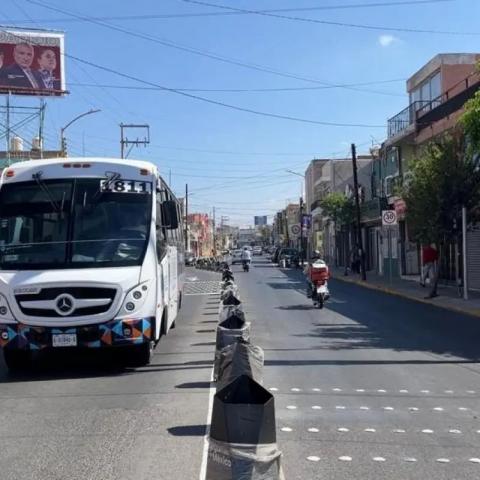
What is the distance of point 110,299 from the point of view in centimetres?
984

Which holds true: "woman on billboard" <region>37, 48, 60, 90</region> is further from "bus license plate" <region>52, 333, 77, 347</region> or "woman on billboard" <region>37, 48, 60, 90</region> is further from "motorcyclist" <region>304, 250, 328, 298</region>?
"bus license plate" <region>52, 333, 77, 347</region>

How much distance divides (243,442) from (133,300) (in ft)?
19.6

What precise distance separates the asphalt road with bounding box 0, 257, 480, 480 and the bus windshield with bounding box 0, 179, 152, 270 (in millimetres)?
1659

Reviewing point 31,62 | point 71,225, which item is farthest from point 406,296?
point 31,62

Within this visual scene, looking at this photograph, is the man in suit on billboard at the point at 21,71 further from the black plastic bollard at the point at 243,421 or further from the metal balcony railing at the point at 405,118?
the black plastic bollard at the point at 243,421

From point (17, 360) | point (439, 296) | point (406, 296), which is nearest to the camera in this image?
point (17, 360)

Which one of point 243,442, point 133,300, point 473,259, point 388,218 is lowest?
point 243,442

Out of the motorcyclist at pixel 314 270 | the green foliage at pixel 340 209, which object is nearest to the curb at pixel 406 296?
the motorcyclist at pixel 314 270

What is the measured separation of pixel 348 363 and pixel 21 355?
4.83 metres

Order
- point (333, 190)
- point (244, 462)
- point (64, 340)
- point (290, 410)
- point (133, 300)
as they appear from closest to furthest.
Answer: point (244, 462) < point (290, 410) < point (64, 340) < point (133, 300) < point (333, 190)

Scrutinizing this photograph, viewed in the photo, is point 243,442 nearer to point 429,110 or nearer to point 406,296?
point 406,296

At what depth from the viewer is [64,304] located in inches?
384

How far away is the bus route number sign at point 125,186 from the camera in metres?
10.9

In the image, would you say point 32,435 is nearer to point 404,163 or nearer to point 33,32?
point 404,163
